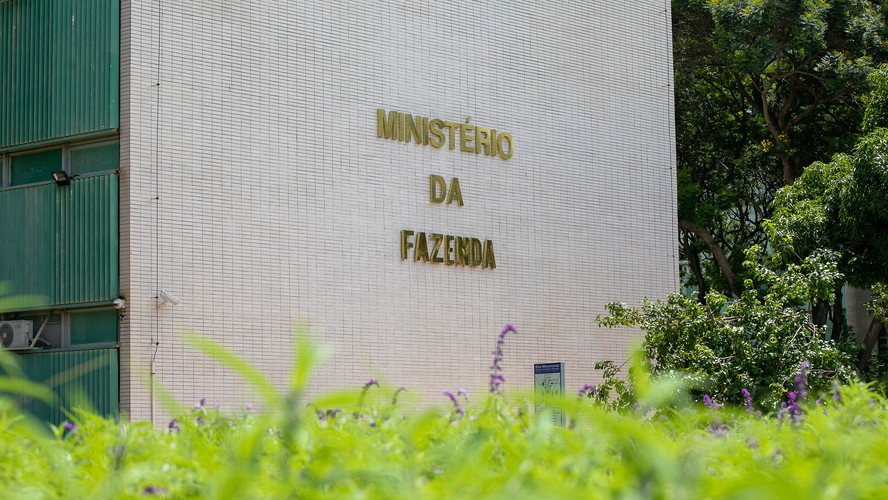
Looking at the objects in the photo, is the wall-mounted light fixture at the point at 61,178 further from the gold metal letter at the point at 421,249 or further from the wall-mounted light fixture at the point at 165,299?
the gold metal letter at the point at 421,249

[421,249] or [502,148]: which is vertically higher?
[502,148]

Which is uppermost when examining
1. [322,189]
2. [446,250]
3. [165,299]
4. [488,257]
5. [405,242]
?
[322,189]

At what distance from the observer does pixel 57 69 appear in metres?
16.5

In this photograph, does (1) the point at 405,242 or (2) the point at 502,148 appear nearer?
(1) the point at 405,242

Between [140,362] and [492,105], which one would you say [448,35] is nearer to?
[492,105]

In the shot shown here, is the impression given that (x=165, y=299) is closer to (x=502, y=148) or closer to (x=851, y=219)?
(x=502, y=148)

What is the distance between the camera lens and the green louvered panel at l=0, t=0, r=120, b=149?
52.3ft

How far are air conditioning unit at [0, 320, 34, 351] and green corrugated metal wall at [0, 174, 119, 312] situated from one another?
0.82 feet

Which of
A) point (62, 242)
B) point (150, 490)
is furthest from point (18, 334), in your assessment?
point (150, 490)

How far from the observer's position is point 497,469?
11.6 ft

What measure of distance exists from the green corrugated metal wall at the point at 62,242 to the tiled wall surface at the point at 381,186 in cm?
33

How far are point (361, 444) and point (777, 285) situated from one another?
15154 millimetres

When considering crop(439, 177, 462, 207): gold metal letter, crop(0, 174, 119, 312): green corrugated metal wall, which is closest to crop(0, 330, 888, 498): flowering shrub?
crop(0, 174, 119, 312): green corrugated metal wall

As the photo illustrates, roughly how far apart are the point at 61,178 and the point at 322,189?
335 cm
